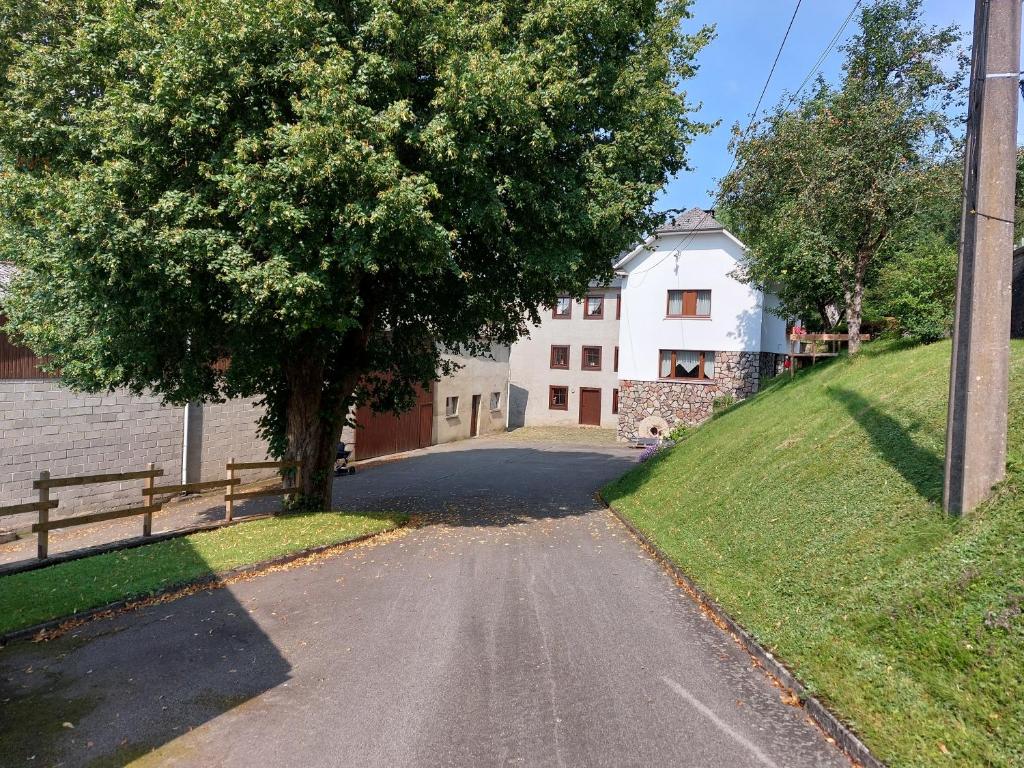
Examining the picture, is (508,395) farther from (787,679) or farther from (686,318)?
(787,679)

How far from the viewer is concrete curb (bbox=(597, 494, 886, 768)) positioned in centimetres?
422

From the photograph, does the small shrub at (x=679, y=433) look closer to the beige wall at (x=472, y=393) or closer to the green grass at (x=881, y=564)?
the beige wall at (x=472, y=393)

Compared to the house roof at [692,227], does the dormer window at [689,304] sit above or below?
below

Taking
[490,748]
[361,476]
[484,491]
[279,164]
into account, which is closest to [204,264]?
[279,164]

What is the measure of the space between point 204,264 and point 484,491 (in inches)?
440

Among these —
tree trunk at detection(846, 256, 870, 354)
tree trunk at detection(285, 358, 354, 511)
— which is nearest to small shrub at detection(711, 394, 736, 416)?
tree trunk at detection(846, 256, 870, 354)

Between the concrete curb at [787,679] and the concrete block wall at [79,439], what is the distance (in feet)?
44.7

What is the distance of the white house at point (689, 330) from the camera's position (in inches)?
1163

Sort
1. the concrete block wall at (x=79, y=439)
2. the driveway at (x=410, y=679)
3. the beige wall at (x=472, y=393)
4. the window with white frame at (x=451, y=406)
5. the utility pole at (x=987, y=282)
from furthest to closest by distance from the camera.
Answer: the window with white frame at (x=451, y=406) < the beige wall at (x=472, y=393) < the concrete block wall at (x=79, y=439) < the utility pole at (x=987, y=282) < the driveway at (x=410, y=679)

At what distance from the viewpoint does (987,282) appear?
6.11m

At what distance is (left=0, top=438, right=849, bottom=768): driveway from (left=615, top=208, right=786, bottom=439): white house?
867 inches

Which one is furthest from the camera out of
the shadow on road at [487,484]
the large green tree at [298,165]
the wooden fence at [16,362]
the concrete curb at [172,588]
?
the shadow on road at [487,484]

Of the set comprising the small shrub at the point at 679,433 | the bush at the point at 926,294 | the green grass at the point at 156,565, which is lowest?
the green grass at the point at 156,565

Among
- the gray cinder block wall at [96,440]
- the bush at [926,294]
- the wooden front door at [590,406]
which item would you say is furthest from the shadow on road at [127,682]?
the wooden front door at [590,406]
